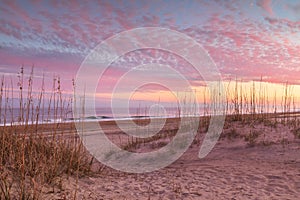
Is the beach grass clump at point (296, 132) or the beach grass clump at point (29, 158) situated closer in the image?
the beach grass clump at point (29, 158)

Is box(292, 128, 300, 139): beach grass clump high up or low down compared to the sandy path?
up

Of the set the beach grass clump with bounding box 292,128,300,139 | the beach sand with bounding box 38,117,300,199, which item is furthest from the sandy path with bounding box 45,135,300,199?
the beach grass clump with bounding box 292,128,300,139

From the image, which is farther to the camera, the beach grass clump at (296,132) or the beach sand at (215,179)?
the beach grass clump at (296,132)

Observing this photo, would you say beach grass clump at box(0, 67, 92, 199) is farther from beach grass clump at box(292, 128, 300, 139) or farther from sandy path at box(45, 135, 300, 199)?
beach grass clump at box(292, 128, 300, 139)

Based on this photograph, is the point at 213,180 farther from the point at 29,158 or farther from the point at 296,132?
the point at 296,132

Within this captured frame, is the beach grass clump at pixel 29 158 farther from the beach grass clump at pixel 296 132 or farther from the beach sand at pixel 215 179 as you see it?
the beach grass clump at pixel 296 132

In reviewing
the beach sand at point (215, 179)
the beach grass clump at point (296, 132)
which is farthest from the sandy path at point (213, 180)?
the beach grass clump at point (296, 132)

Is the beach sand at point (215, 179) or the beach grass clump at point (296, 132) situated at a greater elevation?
the beach grass clump at point (296, 132)

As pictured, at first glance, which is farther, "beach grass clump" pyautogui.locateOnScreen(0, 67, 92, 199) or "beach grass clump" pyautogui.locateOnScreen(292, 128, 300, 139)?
"beach grass clump" pyautogui.locateOnScreen(292, 128, 300, 139)

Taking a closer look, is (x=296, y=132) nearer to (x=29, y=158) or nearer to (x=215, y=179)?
(x=215, y=179)

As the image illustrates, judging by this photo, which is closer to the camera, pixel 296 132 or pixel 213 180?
pixel 213 180

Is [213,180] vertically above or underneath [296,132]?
underneath

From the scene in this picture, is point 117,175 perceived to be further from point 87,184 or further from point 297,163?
point 297,163

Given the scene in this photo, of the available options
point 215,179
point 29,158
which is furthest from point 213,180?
point 29,158
